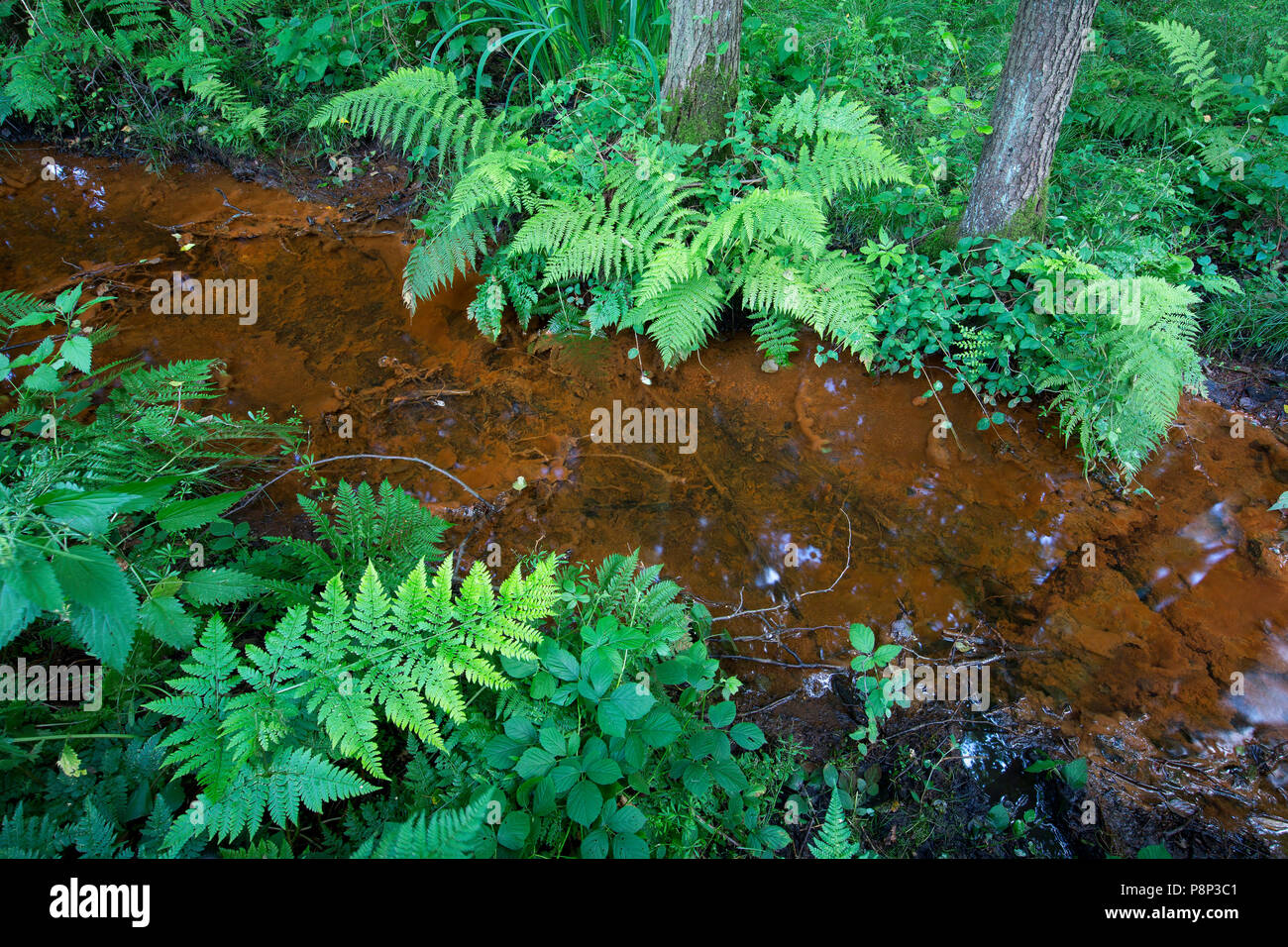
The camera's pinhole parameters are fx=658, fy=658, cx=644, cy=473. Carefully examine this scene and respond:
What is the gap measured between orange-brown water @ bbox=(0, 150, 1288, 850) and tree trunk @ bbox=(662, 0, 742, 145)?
4.09 ft

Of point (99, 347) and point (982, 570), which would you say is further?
point (99, 347)

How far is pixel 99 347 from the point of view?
11.3 feet

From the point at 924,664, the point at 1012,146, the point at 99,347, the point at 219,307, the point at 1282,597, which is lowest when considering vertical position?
the point at 924,664

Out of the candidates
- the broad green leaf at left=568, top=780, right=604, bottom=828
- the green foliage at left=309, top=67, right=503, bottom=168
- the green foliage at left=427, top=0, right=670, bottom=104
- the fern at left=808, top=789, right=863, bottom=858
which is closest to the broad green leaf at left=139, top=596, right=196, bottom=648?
the broad green leaf at left=568, top=780, right=604, bottom=828

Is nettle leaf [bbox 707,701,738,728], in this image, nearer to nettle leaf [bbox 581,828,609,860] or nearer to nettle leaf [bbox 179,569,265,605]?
nettle leaf [bbox 581,828,609,860]

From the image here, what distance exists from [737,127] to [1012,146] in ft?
4.53

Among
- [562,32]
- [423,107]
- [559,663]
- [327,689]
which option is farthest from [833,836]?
[562,32]

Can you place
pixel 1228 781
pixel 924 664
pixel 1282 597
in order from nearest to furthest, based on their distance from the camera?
pixel 1228 781, pixel 924 664, pixel 1282 597

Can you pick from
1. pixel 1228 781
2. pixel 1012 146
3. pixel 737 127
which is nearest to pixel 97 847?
pixel 1228 781

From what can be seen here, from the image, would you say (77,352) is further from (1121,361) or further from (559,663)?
(1121,361)

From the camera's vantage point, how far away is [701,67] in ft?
11.9

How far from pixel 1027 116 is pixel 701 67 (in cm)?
168

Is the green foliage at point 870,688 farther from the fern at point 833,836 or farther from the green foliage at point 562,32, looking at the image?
the green foliage at point 562,32

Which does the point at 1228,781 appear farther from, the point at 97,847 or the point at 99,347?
the point at 99,347
